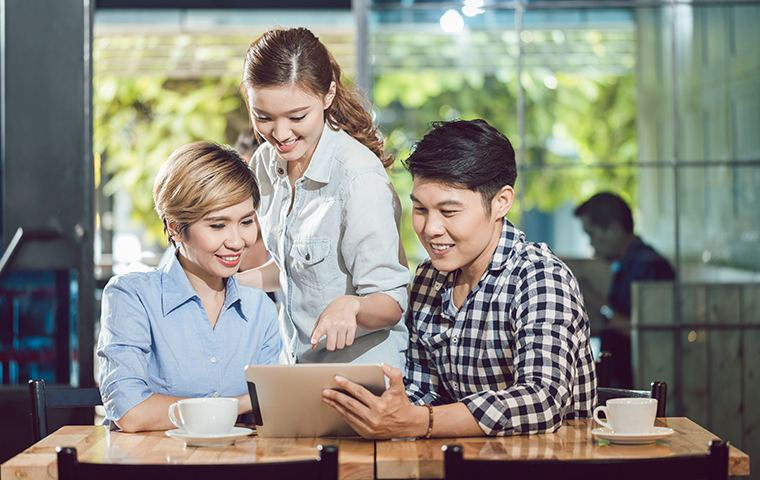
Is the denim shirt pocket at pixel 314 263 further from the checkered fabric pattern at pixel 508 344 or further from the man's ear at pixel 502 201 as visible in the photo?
the man's ear at pixel 502 201

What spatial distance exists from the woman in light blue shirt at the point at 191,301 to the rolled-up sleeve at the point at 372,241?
24cm

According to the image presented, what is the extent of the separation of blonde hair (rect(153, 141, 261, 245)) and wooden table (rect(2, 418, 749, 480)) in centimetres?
50

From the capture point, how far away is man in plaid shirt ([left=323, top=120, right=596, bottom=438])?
1512mm

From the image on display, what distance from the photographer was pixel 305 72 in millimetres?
1822

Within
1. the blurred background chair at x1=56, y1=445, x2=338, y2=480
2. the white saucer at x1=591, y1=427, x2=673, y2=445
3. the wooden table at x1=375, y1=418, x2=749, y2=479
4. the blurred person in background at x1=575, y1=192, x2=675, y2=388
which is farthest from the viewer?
the blurred person in background at x1=575, y1=192, x2=675, y2=388

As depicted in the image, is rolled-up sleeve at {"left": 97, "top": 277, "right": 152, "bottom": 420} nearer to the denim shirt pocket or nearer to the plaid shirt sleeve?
the denim shirt pocket

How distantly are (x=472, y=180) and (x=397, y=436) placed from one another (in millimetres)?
585

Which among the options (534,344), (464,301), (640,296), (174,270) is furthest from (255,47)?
(640,296)

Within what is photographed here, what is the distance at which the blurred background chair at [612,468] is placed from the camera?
111cm

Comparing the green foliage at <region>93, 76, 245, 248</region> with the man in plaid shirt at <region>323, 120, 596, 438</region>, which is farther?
the green foliage at <region>93, 76, 245, 248</region>

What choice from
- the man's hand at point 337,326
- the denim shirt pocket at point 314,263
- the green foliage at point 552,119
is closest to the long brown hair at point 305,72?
the denim shirt pocket at point 314,263

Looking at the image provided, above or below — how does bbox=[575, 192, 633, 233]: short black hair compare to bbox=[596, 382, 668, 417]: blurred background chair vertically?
above

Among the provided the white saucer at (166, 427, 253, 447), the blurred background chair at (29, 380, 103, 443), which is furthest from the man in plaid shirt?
the blurred background chair at (29, 380, 103, 443)

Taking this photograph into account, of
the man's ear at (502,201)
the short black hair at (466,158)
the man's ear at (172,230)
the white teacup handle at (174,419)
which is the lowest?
the white teacup handle at (174,419)
